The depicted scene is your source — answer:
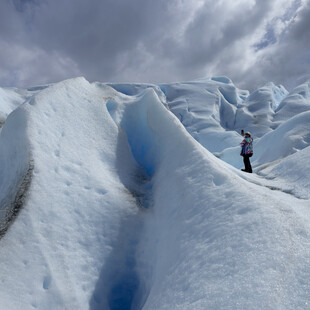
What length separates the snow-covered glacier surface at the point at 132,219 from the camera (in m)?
1.98

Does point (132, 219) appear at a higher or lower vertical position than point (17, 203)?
lower

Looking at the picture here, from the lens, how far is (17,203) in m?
2.89

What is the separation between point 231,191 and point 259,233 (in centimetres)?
69

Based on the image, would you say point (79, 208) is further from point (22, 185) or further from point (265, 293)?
point (265, 293)

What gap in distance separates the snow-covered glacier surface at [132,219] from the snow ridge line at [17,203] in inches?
0.8

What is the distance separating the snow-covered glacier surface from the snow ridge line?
0.07 ft

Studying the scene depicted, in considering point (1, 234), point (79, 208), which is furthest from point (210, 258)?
point (1, 234)

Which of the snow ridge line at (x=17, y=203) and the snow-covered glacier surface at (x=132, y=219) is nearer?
the snow-covered glacier surface at (x=132, y=219)

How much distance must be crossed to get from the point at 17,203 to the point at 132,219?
4.54 ft

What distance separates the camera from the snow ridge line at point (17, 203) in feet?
8.82

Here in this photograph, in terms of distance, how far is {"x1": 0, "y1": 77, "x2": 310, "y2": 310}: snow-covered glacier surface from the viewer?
6.51 feet

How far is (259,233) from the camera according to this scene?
2193 mm

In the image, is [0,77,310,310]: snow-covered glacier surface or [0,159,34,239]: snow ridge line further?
[0,159,34,239]: snow ridge line

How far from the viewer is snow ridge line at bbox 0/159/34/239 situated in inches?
106
